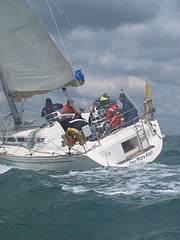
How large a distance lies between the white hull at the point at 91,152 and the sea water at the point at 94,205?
0.28 meters

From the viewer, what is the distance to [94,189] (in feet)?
16.4

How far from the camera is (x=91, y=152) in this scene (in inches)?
245

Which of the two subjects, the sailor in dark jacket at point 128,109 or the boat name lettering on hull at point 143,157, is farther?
the sailor in dark jacket at point 128,109

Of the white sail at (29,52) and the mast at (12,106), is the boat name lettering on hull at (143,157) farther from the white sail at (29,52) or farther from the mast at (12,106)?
the mast at (12,106)

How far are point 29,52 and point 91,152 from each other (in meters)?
4.87

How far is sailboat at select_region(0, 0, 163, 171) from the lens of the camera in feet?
21.6

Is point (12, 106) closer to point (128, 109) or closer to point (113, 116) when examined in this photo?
point (113, 116)

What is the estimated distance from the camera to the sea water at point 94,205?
125 inches

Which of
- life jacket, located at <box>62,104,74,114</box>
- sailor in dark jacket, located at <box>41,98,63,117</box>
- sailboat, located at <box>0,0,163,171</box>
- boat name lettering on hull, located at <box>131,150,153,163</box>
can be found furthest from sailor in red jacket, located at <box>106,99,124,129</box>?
sailor in dark jacket, located at <box>41,98,63,117</box>

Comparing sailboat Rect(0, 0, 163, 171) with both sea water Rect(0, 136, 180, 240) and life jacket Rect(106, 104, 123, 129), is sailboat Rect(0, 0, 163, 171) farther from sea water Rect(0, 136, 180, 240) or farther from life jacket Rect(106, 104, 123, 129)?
sea water Rect(0, 136, 180, 240)

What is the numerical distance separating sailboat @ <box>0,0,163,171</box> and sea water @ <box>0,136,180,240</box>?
471 mm

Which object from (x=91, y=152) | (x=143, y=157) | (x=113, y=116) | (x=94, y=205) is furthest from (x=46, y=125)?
(x=94, y=205)

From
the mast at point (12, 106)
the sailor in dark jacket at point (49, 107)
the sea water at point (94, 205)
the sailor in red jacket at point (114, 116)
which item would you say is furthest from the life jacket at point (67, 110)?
the sea water at point (94, 205)

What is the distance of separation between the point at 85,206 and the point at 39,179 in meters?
2.39
